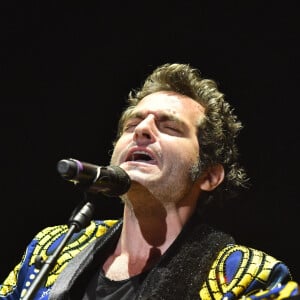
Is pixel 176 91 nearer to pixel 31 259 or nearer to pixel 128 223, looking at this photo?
pixel 128 223

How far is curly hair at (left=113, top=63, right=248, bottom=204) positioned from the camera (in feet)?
7.21

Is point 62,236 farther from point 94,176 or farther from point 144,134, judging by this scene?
point 94,176

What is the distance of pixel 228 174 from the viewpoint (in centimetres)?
227

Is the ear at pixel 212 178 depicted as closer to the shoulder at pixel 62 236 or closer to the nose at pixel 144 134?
the nose at pixel 144 134

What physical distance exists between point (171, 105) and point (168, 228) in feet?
1.47

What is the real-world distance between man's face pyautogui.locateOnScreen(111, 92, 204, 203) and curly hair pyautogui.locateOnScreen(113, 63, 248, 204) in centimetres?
7

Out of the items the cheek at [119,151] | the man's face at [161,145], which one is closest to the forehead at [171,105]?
Result: the man's face at [161,145]

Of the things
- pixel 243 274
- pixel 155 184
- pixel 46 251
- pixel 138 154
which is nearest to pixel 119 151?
pixel 138 154

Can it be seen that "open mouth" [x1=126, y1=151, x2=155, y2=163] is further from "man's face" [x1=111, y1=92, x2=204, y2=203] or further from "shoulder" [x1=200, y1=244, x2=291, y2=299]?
"shoulder" [x1=200, y1=244, x2=291, y2=299]

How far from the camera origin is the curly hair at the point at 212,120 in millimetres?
2197

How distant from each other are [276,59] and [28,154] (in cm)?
123

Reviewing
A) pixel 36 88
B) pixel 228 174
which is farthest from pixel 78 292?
pixel 36 88

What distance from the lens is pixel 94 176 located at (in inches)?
61.1

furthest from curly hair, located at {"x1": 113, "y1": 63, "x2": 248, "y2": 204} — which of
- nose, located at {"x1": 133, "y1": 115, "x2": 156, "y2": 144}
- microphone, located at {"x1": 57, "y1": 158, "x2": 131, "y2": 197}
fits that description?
microphone, located at {"x1": 57, "y1": 158, "x2": 131, "y2": 197}
